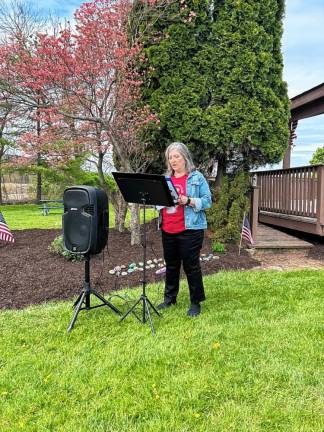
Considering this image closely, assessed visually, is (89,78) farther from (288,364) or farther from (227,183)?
(288,364)

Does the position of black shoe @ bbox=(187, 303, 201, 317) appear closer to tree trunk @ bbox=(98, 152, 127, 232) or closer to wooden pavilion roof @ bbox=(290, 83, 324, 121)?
tree trunk @ bbox=(98, 152, 127, 232)

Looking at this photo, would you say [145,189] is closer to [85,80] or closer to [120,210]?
[85,80]

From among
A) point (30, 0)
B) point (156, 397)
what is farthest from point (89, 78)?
point (30, 0)

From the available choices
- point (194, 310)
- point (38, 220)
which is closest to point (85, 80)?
point (194, 310)

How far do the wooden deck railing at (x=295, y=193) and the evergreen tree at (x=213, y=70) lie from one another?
1.20m

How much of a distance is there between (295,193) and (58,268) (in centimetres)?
481

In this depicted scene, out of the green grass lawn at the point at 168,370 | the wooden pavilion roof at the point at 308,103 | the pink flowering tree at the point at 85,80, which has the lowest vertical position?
the green grass lawn at the point at 168,370

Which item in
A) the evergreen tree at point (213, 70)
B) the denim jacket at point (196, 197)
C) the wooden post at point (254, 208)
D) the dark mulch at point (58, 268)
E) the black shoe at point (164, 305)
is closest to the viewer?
the denim jacket at point (196, 197)

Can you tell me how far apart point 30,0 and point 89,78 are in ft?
20.6

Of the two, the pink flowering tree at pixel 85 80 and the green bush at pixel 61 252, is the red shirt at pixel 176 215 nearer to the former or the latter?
the green bush at pixel 61 252

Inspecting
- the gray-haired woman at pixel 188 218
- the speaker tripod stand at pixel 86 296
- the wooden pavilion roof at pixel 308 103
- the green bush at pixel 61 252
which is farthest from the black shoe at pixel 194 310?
the wooden pavilion roof at pixel 308 103

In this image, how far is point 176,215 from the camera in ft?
11.5

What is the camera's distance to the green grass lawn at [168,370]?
2051mm

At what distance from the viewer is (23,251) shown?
6.06m
